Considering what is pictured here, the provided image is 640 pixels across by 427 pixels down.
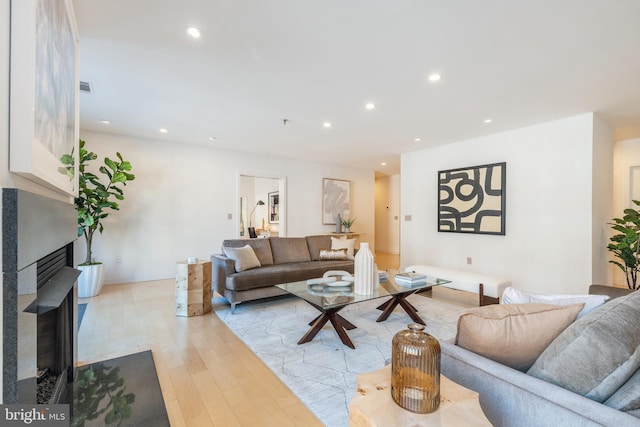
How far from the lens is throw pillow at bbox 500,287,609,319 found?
117cm

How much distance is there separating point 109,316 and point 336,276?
2582 mm

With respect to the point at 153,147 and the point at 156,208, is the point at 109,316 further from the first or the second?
the point at 153,147

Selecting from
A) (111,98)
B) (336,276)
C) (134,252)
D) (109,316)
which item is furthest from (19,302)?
(134,252)

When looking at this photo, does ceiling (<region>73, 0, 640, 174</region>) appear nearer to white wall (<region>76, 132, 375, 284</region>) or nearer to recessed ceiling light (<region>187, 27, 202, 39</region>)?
recessed ceiling light (<region>187, 27, 202, 39</region>)

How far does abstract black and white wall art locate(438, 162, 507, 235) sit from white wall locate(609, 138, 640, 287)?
2328 mm

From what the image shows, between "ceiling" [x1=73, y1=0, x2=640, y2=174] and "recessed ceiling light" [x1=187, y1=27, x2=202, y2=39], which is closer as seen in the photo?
"ceiling" [x1=73, y1=0, x2=640, y2=174]

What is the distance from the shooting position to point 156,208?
16.4 ft

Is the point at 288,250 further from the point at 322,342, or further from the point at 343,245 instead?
the point at 322,342

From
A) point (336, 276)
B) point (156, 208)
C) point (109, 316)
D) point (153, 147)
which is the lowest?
point (109, 316)

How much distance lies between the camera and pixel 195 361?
7.34ft

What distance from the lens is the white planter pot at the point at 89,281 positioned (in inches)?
152

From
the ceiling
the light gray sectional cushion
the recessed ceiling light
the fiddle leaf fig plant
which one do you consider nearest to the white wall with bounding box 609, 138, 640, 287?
the ceiling

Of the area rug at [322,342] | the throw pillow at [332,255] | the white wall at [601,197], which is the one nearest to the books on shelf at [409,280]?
the area rug at [322,342]

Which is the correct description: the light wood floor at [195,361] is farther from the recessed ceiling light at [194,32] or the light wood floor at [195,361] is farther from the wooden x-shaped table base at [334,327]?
the recessed ceiling light at [194,32]
